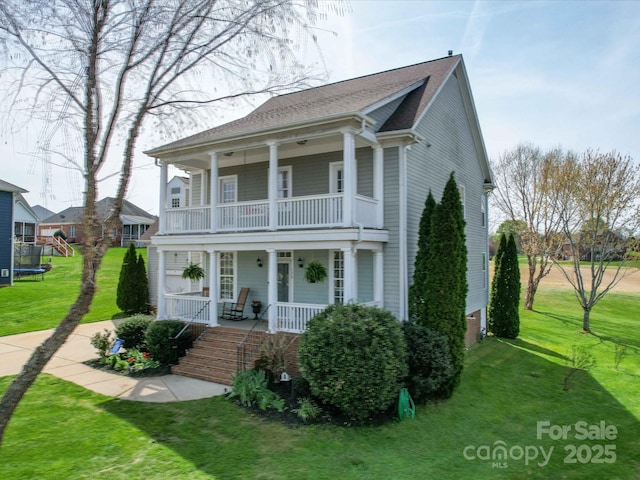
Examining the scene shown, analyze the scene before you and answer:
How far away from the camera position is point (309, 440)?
7.71 meters

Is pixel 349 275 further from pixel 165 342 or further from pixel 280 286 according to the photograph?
pixel 165 342

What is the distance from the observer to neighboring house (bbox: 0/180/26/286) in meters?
23.2

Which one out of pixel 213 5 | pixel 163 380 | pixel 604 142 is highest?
pixel 604 142

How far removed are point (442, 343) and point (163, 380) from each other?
7399mm

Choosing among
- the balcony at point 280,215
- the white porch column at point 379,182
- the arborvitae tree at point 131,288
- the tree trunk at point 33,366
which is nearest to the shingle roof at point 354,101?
the white porch column at point 379,182

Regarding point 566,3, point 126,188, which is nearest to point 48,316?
point 126,188

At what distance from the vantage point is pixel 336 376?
8594mm

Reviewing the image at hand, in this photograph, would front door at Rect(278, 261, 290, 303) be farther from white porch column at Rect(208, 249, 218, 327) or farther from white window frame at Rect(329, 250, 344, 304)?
white porch column at Rect(208, 249, 218, 327)

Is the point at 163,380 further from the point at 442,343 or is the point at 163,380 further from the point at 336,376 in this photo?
the point at 442,343

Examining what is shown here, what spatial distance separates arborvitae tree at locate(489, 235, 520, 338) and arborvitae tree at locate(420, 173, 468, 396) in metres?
9.24

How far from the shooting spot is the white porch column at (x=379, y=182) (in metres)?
12.0

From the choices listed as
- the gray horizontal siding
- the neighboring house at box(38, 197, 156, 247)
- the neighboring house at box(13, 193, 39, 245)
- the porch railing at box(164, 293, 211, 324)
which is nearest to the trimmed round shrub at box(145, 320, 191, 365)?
the porch railing at box(164, 293, 211, 324)

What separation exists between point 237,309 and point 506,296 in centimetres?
1247

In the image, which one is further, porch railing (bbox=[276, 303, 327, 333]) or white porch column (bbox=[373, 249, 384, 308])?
white porch column (bbox=[373, 249, 384, 308])
